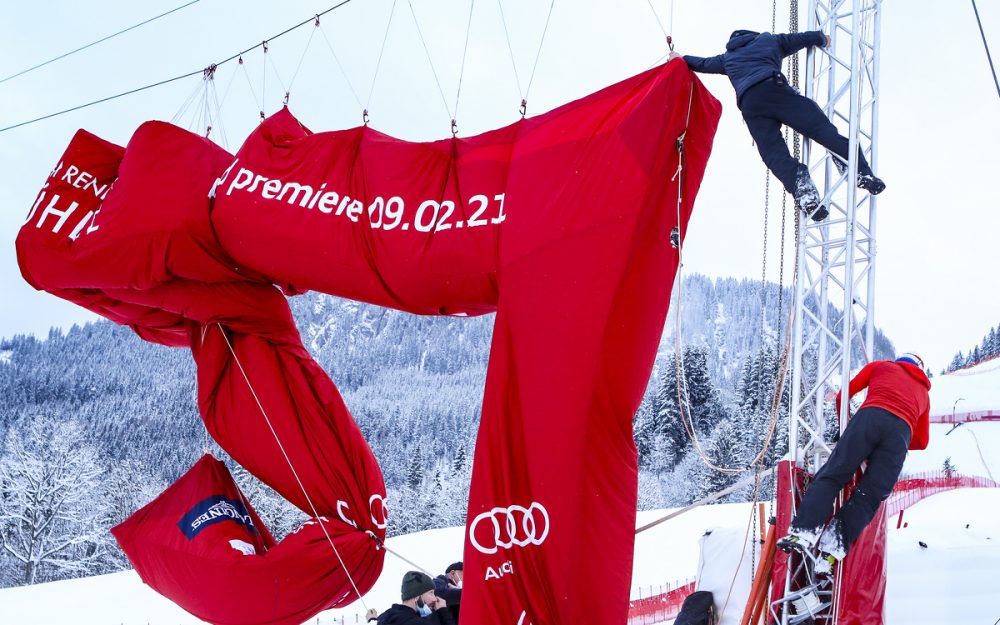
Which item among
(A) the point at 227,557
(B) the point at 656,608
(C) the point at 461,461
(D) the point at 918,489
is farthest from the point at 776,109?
(C) the point at 461,461

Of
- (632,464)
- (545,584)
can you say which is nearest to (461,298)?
(632,464)

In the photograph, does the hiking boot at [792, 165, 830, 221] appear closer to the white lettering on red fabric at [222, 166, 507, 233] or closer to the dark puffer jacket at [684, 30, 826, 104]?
the dark puffer jacket at [684, 30, 826, 104]

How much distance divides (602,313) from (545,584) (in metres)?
1.29

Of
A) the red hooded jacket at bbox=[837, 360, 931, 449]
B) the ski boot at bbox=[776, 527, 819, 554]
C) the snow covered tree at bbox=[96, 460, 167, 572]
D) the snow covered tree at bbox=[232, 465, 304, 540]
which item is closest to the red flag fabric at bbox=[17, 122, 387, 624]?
the ski boot at bbox=[776, 527, 819, 554]

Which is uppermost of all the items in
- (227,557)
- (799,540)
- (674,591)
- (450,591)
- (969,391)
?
(969,391)

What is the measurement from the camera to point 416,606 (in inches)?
183

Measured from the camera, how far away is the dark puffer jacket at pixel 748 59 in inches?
178

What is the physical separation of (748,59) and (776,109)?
0.31 m

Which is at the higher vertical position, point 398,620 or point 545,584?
point 545,584

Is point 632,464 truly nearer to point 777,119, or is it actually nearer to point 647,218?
point 647,218

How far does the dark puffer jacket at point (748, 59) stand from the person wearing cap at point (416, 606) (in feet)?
10.2

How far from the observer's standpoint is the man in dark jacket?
4617 mm

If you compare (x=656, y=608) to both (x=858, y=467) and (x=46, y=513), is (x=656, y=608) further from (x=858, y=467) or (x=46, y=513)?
(x=46, y=513)

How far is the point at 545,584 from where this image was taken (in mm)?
3943
